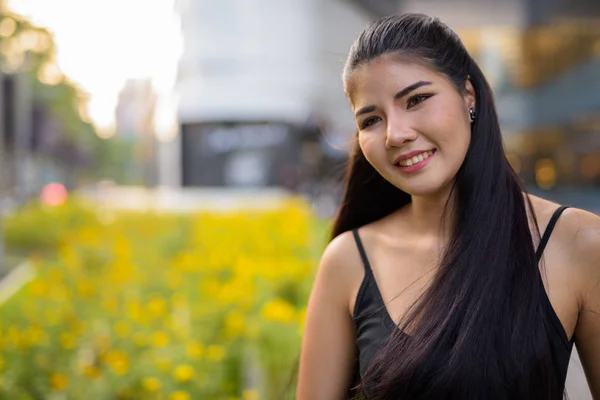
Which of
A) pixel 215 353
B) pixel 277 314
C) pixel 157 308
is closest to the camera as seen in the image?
pixel 215 353

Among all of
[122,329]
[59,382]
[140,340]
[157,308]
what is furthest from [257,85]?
[59,382]

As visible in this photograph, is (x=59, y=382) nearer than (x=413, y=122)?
No

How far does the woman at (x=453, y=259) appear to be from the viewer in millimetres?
1564

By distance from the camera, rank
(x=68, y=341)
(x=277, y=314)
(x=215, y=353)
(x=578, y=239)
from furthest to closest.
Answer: (x=68, y=341), (x=277, y=314), (x=215, y=353), (x=578, y=239)

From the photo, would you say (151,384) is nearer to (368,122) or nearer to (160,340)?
(160,340)

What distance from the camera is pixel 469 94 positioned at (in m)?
1.73

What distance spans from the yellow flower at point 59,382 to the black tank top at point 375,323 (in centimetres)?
148

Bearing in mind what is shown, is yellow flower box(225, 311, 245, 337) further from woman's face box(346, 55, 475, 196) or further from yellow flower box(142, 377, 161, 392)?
woman's face box(346, 55, 475, 196)

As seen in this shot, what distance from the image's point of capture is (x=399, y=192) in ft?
6.63

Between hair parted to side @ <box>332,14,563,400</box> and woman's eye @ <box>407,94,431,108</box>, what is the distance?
2.5 inches

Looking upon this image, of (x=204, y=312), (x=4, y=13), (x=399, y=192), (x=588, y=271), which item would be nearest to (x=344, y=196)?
(x=399, y=192)

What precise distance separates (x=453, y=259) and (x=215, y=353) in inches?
67.0

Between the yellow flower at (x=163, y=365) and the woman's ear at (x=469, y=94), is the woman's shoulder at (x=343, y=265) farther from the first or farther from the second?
the yellow flower at (x=163, y=365)

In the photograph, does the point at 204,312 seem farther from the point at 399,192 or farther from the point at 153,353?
the point at 399,192
